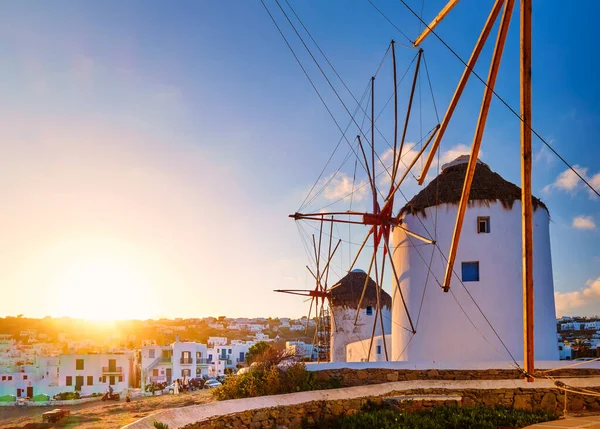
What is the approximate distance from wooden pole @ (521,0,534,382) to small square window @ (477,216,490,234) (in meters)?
9.77

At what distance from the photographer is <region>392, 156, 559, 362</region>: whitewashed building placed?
54.2 ft

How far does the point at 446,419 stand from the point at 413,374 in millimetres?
3433

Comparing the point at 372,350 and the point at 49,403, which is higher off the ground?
the point at 372,350

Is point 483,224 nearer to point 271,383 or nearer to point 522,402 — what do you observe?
point 522,402

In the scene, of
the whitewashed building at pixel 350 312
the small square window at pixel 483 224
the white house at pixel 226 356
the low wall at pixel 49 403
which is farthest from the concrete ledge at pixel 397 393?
the white house at pixel 226 356

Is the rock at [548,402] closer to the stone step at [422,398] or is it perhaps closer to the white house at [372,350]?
the stone step at [422,398]

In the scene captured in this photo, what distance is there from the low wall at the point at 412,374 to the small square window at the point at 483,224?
482 centimetres

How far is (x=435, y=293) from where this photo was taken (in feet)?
56.5

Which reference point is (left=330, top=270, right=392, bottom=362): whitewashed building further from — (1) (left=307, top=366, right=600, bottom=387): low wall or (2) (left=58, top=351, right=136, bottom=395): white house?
(2) (left=58, top=351, right=136, bottom=395): white house

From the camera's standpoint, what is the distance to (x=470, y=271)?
1700 cm

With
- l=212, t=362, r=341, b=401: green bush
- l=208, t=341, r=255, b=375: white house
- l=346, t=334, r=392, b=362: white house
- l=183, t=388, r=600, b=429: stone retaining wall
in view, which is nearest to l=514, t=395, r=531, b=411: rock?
l=183, t=388, r=600, b=429: stone retaining wall

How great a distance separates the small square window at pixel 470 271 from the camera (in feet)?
55.4

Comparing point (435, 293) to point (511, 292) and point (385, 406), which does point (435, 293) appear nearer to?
point (511, 292)

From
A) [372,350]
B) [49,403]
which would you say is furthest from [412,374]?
[49,403]
